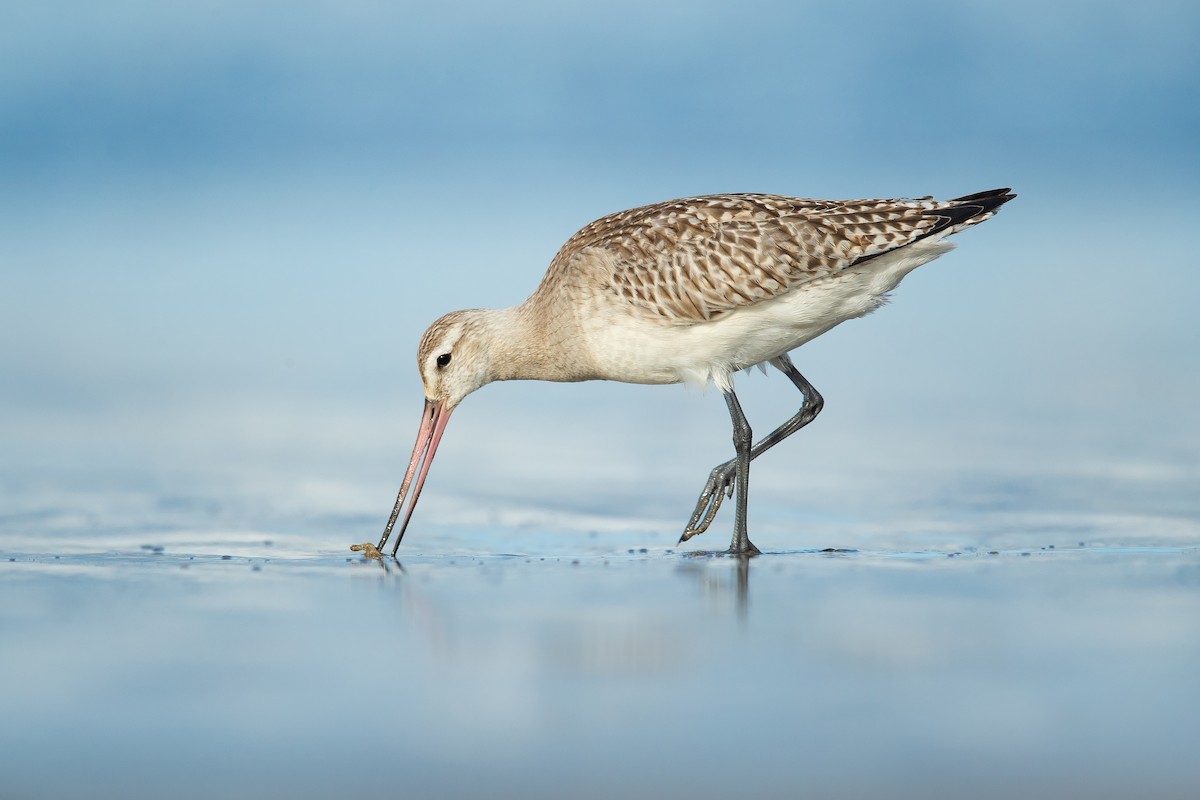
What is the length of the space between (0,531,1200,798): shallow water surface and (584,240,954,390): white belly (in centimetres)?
156

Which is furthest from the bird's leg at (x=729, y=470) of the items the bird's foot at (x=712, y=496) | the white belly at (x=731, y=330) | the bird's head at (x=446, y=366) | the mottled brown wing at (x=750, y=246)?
the bird's head at (x=446, y=366)

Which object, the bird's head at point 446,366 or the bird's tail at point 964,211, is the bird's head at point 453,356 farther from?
Answer: the bird's tail at point 964,211

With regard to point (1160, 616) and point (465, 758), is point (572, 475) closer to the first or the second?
point (1160, 616)

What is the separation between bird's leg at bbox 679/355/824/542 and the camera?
306 inches

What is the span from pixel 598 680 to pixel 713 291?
3.70 metres

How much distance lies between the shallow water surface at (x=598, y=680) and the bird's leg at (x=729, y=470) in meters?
1.17

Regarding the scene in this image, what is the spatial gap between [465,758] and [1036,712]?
150cm

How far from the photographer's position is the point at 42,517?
25.2ft

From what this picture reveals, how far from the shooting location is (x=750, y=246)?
7.77 metres

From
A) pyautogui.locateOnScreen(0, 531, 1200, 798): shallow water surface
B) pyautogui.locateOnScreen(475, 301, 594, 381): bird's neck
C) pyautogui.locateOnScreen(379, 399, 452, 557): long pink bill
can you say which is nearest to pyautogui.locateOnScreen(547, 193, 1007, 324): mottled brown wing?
pyautogui.locateOnScreen(475, 301, 594, 381): bird's neck

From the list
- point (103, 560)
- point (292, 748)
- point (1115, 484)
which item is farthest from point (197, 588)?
point (1115, 484)

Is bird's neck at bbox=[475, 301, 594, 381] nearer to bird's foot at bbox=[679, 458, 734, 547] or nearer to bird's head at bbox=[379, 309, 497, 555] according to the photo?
bird's head at bbox=[379, 309, 497, 555]

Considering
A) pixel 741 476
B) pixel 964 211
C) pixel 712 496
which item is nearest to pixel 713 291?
pixel 741 476

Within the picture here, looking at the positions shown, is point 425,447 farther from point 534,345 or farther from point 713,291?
point 713,291
